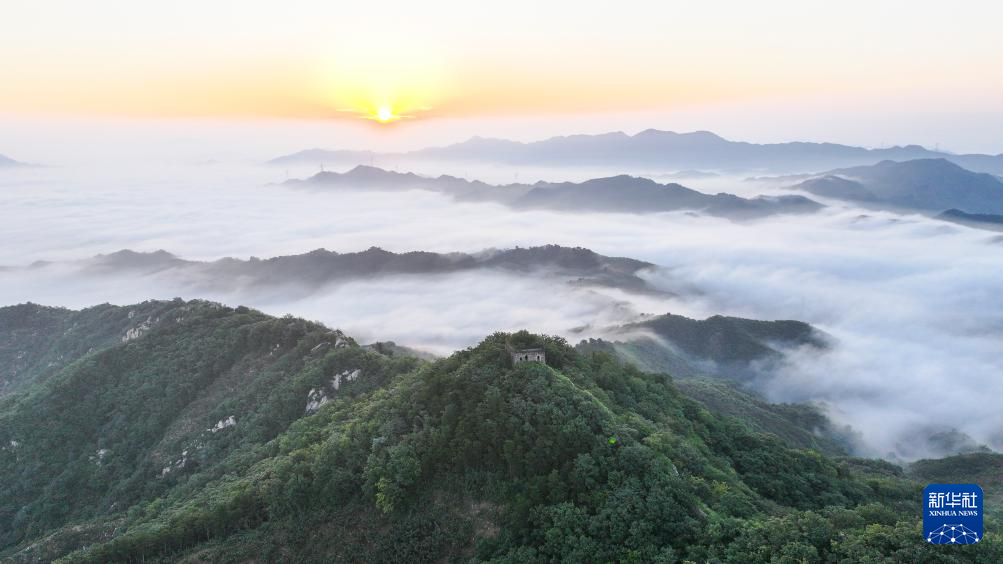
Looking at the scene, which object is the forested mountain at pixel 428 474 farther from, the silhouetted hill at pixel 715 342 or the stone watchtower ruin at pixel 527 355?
the silhouetted hill at pixel 715 342

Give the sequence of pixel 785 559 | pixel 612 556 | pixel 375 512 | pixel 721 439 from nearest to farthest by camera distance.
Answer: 1. pixel 785 559
2. pixel 612 556
3. pixel 375 512
4. pixel 721 439

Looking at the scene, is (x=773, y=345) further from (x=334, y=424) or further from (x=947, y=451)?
(x=334, y=424)

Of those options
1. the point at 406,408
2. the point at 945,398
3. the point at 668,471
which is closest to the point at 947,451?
the point at 945,398

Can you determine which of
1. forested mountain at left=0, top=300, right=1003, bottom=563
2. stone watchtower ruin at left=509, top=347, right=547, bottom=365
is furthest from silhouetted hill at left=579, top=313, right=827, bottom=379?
stone watchtower ruin at left=509, top=347, right=547, bottom=365

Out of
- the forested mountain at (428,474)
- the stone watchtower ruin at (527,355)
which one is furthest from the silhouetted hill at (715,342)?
the stone watchtower ruin at (527,355)

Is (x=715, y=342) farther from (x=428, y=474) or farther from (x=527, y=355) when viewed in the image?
(x=428, y=474)

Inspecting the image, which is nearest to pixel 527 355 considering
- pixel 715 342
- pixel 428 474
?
pixel 428 474

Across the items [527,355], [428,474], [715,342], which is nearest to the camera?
[428,474]
